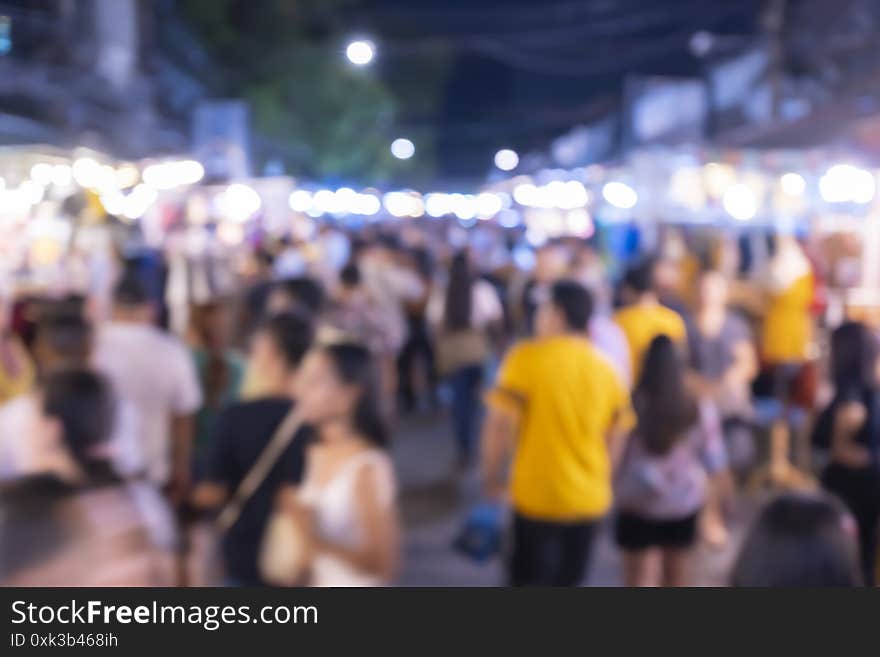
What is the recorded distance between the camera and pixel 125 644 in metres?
2.77

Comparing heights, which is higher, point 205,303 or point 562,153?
point 562,153

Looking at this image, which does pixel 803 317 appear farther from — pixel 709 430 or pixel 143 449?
pixel 143 449

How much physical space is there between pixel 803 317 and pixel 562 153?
49.3 metres

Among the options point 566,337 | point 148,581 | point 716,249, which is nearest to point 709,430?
point 566,337

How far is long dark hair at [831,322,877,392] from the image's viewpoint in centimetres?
514

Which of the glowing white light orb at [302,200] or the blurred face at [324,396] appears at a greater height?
the glowing white light orb at [302,200]

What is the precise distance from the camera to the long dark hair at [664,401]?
4.76 metres

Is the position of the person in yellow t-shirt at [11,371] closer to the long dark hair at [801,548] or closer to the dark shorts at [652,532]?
the dark shorts at [652,532]

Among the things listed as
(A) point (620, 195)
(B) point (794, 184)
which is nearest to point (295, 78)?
(A) point (620, 195)

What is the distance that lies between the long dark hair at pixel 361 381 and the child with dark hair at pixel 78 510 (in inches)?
26.2

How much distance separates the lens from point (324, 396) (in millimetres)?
3510

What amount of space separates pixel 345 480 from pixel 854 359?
2908 millimetres

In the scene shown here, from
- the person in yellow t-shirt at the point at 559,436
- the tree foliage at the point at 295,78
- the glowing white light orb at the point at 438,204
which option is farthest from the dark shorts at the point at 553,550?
the glowing white light orb at the point at 438,204

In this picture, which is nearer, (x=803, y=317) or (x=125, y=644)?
(x=125, y=644)
